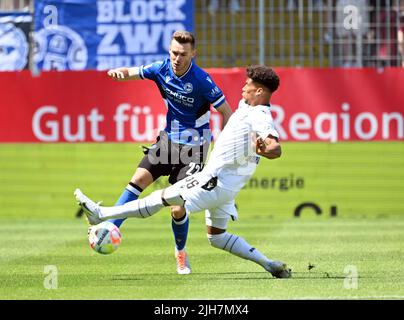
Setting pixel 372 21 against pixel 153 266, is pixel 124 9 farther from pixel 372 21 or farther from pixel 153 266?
pixel 153 266

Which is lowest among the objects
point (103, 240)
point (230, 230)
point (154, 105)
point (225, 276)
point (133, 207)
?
point (230, 230)

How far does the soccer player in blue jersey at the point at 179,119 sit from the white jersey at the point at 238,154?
3.98ft

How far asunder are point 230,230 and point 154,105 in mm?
3775

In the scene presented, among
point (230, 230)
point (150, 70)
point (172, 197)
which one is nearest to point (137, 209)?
point (172, 197)

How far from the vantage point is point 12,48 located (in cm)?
1947

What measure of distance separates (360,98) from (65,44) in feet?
17.5

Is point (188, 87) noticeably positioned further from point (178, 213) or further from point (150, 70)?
point (178, 213)

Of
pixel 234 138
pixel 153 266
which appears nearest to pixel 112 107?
pixel 153 266

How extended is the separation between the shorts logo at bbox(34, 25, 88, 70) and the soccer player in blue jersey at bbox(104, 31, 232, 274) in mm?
7878

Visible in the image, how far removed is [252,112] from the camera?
31.8 ft

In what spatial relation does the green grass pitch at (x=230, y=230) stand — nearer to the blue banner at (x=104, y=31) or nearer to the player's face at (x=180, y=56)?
the blue banner at (x=104, y=31)

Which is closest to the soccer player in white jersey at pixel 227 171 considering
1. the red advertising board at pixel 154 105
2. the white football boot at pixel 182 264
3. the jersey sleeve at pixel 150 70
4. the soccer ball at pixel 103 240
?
the soccer ball at pixel 103 240

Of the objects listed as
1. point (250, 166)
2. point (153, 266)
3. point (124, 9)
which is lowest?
point (153, 266)

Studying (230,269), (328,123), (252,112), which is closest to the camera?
(252,112)
